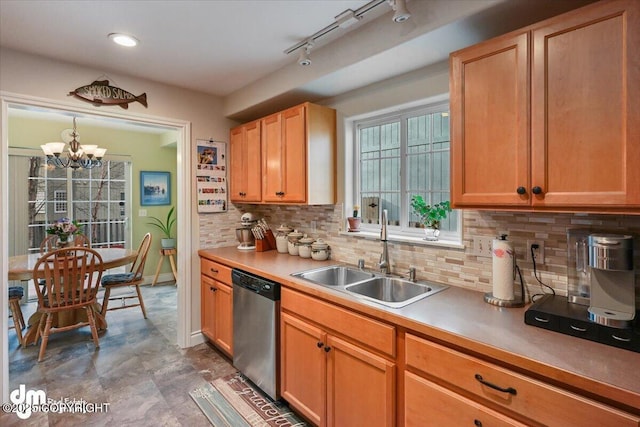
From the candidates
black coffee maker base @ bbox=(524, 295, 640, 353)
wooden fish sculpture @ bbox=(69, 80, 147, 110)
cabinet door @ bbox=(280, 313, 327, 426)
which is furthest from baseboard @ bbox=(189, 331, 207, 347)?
black coffee maker base @ bbox=(524, 295, 640, 353)

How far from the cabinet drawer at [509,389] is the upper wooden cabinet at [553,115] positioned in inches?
25.8

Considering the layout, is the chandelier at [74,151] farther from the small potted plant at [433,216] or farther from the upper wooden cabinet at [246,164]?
the small potted plant at [433,216]

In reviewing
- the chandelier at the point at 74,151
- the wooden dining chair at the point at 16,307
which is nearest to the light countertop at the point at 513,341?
the wooden dining chair at the point at 16,307

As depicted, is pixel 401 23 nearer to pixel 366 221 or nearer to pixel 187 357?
pixel 366 221

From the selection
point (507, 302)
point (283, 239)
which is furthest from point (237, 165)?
point (507, 302)

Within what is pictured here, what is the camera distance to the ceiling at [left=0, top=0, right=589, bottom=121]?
62.1 inches

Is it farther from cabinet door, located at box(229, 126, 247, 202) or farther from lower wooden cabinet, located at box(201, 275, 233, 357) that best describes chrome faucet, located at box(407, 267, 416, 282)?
cabinet door, located at box(229, 126, 247, 202)

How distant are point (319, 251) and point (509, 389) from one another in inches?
66.2

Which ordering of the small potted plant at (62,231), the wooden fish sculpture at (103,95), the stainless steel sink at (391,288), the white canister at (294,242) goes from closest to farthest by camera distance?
the stainless steel sink at (391,288) → the wooden fish sculpture at (103,95) → the white canister at (294,242) → the small potted plant at (62,231)

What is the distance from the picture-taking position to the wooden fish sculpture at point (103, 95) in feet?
8.15

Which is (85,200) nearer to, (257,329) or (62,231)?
(62,231)

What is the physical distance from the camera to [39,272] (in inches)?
113

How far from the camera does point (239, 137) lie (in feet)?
10.5

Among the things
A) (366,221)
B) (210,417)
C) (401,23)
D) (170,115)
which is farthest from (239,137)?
(210,417)
